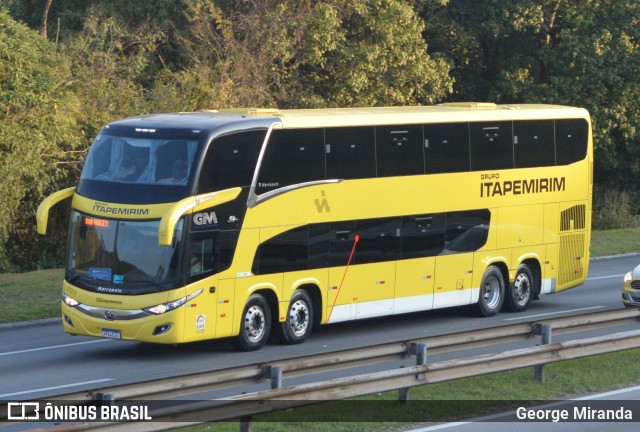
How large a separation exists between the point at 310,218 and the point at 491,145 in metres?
4.83

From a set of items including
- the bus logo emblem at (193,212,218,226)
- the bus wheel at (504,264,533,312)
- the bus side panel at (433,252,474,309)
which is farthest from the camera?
the bus wheel at (504,264,533,312)

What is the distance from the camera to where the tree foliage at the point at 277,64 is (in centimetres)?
3003

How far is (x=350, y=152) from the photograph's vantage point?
1981 centimetres

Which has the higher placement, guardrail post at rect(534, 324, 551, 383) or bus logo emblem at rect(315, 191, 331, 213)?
bus logo emblem at rect(315, 191, 331, 213)

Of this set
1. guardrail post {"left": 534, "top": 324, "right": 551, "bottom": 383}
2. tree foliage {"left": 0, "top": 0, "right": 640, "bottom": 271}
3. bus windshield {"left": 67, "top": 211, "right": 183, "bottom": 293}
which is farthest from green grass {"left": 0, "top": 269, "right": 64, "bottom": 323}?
guardrail post {"left": 534, "top": 324, "right": 551, "bottom": 383}

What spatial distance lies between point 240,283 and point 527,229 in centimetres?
725

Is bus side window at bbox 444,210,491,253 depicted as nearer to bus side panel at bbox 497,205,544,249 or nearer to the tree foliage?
bus side panel at bbox 497,205,544,249

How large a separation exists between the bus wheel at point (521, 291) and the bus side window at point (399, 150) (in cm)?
363

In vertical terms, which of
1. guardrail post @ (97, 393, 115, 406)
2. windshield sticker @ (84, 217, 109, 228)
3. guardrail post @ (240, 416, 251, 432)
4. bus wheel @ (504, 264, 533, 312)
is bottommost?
bus wheel @ (504, 264, 533, 312)

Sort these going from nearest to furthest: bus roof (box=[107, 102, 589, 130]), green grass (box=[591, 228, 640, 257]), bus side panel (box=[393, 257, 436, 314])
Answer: bus roof (box=[107, 102, 589, 130]), bus side panel (box=[393, 257, 436, 314]), green grass (box=[591, 228, 640, 257])

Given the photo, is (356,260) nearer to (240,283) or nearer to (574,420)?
(240,283)

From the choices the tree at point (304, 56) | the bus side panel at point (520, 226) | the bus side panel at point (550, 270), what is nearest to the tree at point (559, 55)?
the tree at point (304, 56)

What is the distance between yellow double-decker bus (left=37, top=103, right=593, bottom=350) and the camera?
17.4 meters

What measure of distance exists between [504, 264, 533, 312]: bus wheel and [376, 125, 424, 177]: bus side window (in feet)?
11.9
